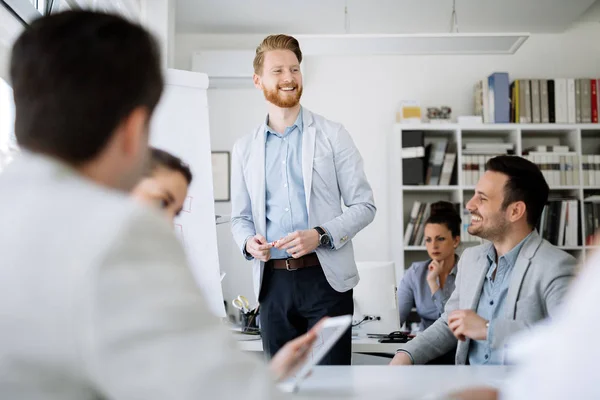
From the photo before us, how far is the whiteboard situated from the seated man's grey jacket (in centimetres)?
82

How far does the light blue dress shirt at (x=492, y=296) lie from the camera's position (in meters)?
1.96

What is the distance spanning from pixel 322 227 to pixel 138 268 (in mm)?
1820

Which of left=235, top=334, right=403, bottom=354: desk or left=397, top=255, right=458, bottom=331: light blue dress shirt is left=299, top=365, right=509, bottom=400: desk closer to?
left=235, top=334, right=403, bottom=354: desk

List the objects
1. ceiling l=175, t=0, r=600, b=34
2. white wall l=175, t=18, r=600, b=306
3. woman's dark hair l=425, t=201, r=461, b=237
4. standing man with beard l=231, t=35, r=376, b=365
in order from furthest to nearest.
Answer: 1. white wall l=175, t=18, r=600, b=306
2. ceiling l=175, t=0, r=600, b=34
3. woman's dark hair l=425, t=201, r=461, b=237
4. standing man with beard l=231, t=35, r=376, b=365

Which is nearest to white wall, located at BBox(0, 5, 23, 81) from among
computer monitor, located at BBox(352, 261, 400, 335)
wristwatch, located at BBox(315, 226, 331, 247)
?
wristwatch, located at BBox(315, 226, 331, 247)

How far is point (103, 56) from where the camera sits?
67cm

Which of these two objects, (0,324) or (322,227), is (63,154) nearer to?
(0,324)

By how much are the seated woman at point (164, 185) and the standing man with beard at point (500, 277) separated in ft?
3.08

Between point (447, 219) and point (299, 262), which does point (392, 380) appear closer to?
point (299, 262)

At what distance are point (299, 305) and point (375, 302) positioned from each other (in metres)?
1.05

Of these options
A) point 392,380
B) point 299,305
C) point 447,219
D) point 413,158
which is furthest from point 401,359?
point 413,158

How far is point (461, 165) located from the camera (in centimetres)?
560

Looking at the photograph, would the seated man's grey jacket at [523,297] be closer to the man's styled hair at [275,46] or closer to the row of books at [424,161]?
the man's styled hair at [275,46]

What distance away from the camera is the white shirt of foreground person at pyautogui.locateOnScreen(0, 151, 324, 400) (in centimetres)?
55
